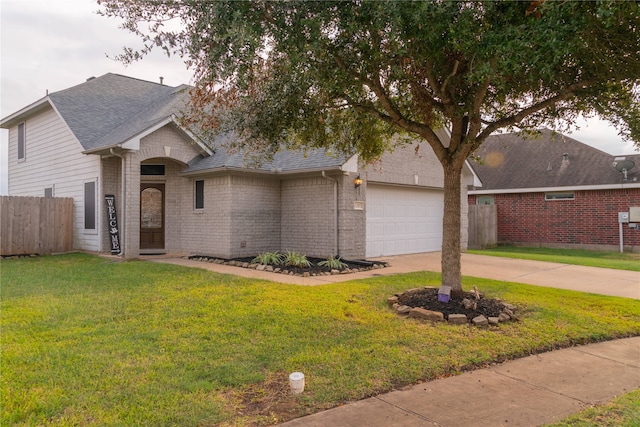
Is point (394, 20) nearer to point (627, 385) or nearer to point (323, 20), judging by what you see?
point (323, 20)

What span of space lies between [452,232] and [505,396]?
11.8 feet

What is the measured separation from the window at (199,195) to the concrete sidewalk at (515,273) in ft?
5.86

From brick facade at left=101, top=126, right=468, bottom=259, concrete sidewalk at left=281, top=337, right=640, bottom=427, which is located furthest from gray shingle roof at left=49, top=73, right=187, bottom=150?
concrete sidewalk at left=281, top=337, right=640, bottom=427

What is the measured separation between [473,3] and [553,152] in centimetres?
1839

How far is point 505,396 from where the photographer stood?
12.7 ft

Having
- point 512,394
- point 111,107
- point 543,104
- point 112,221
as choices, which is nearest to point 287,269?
point 112,221

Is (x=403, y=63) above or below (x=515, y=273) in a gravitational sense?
above

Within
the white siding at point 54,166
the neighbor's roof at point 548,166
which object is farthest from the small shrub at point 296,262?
the neighbor's roof at point 548,166

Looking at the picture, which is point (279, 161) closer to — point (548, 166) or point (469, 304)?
point (469, 304)

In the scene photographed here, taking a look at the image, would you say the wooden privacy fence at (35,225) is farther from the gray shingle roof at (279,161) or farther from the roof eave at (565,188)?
the roof eave at (565,188)

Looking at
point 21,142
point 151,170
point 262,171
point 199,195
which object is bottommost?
point 199,195

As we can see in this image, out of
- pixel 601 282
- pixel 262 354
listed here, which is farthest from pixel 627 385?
pixel 601 282

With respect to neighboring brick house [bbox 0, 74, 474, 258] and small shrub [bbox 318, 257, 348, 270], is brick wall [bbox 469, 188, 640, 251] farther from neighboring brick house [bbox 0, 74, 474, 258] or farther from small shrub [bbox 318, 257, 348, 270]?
small shrub [bbox 318, 257, 348, 270]

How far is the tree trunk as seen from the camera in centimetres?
717
